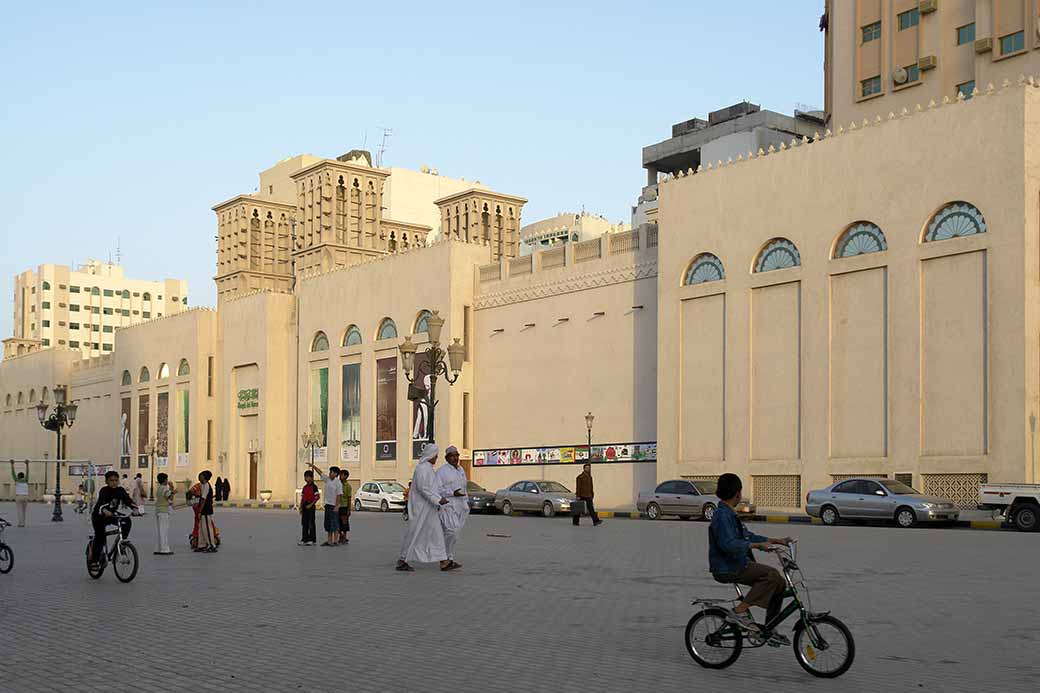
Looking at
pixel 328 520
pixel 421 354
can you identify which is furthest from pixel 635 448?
pixel 328 520

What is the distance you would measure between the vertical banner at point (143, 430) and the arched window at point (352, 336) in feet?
69.9

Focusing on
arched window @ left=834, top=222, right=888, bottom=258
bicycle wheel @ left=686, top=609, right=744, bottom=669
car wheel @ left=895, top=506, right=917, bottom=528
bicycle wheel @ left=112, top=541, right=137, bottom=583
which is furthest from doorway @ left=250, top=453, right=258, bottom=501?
bicycle wheel @ left=686, top=609, right=744, bottom=669

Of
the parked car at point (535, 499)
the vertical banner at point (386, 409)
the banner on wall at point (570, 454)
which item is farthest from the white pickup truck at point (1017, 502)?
the vertical banner at point (386, 409)

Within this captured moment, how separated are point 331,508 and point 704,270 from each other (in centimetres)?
2127

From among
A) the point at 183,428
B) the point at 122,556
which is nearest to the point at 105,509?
the point at 122,556

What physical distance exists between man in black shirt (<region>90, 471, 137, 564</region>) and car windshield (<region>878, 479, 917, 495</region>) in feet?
66.7

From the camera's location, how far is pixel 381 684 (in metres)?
8.55

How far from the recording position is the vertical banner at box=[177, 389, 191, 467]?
233 feet

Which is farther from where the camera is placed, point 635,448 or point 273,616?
point 635,448

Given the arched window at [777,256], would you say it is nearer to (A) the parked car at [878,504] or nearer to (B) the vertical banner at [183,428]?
(A) the parked car at [878,504]

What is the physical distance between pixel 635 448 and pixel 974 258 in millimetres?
14854

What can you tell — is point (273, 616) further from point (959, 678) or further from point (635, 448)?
point (635, 448)

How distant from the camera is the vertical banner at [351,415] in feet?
190

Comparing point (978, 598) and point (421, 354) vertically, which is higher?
point (421, 354)
